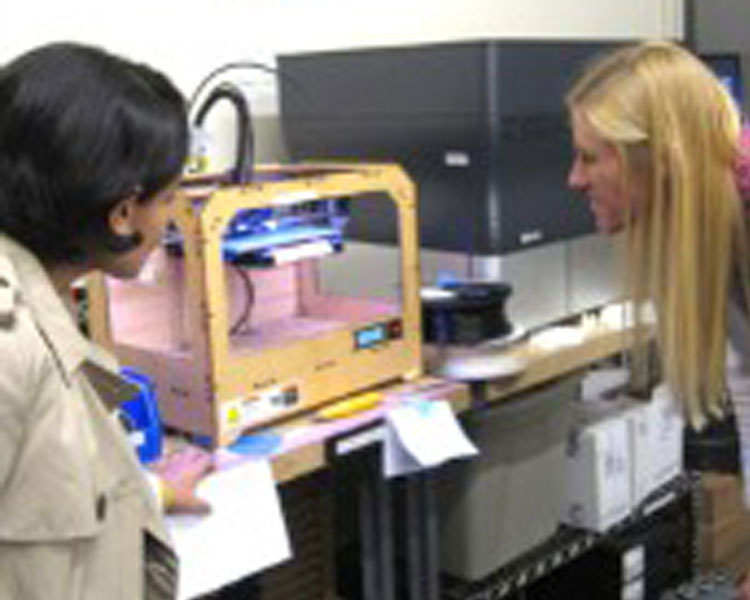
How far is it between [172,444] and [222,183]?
42 cm

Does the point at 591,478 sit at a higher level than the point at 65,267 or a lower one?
lower

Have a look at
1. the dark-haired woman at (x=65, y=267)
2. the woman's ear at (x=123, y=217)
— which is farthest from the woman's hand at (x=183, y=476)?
the woman's ear at (x=123, y=217)

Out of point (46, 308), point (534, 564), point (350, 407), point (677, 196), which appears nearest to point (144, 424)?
point (350, 407)

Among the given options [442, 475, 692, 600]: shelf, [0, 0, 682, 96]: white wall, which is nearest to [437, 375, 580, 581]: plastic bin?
[442, 475, 692, 600]: shelf

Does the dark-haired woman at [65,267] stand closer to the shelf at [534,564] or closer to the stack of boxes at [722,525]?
the shelf at [534,564]

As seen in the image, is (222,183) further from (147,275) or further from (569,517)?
(569,517)

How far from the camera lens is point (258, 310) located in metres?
1.96

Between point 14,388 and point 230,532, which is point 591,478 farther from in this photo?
point 14,388

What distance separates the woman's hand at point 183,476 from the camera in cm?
139

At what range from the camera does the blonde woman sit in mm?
1340

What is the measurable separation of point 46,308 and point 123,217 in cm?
11

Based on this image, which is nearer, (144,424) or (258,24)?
(144,424)

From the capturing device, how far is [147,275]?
1.75 metres

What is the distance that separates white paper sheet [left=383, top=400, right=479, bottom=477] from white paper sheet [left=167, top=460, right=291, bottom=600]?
256 mm
